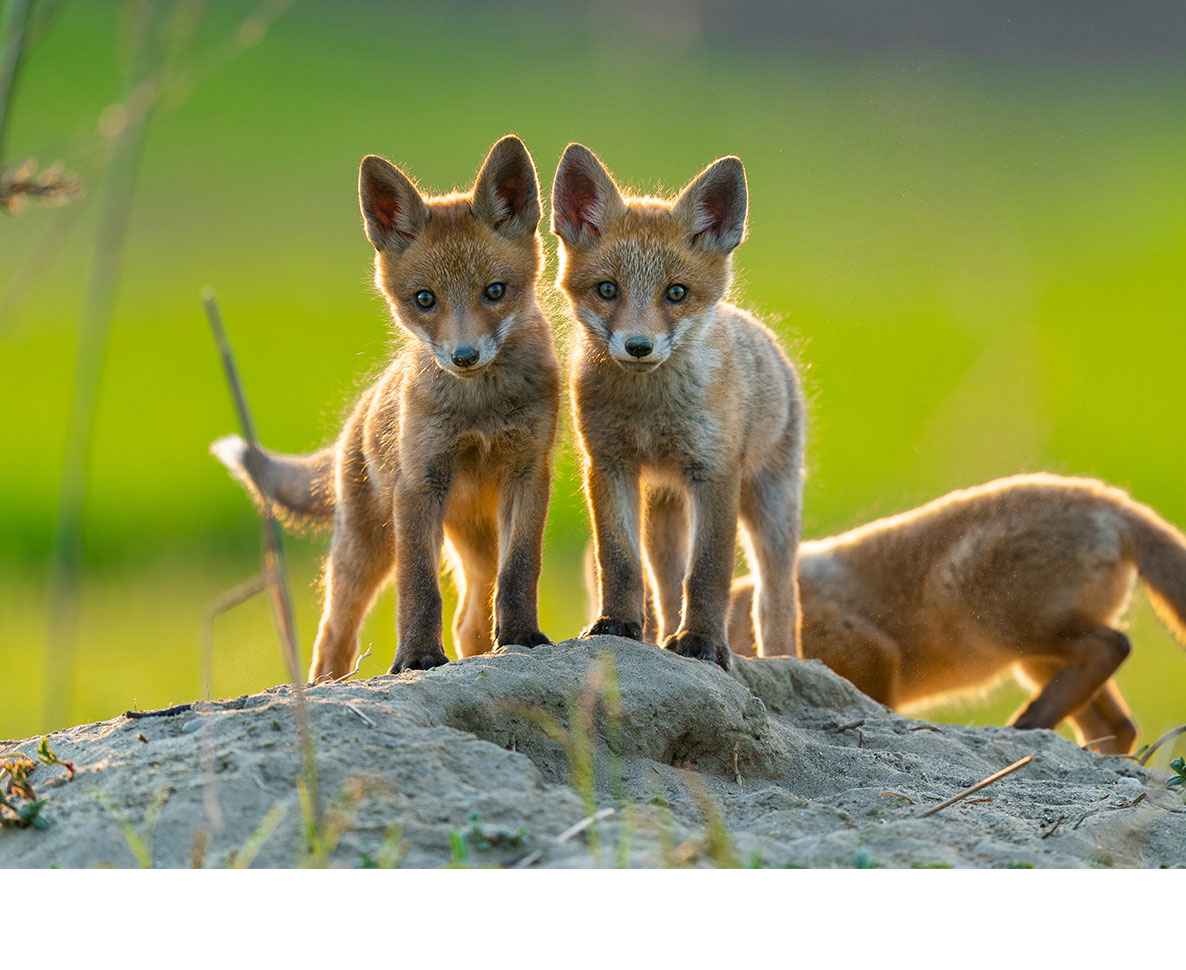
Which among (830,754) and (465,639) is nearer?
(830,754)

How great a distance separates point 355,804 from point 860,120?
2.79 metres

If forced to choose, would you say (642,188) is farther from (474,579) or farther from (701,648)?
(701,648)

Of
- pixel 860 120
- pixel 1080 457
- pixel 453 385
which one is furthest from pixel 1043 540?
pixel 453 385

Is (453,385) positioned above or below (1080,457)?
above

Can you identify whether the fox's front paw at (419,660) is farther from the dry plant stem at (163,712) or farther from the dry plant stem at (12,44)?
the dry plant stem at (12,44)

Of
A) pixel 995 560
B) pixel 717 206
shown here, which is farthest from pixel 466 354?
pixel 995 560

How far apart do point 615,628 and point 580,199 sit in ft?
4.68

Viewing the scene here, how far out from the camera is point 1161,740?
351cm

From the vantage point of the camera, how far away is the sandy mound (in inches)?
91.7

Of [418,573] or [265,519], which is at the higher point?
[265,519]

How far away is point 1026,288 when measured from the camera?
5184mm

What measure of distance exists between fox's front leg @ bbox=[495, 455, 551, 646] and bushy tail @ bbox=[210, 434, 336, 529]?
156cm

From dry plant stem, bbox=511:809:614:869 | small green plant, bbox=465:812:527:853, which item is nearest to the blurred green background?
small green plant, bbox=465:812:527:853
